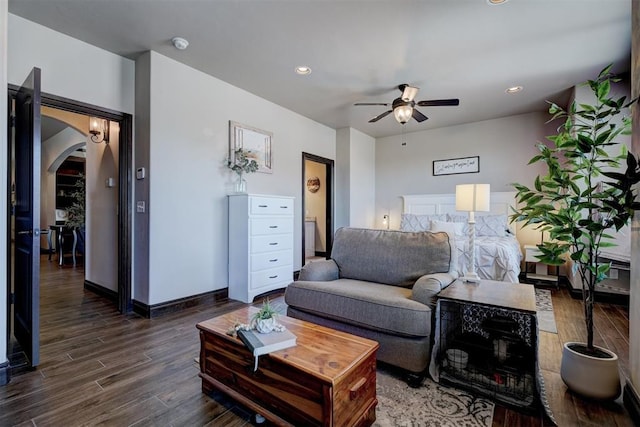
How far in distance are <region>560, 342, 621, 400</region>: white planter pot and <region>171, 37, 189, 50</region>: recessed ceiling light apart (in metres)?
3.96

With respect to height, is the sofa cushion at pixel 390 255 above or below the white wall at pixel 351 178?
below

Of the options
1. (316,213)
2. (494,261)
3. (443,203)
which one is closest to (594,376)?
(494,261)

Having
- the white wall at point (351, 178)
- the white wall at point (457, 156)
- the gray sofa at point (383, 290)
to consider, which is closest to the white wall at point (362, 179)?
Answer: the white wall at point (351, 178)

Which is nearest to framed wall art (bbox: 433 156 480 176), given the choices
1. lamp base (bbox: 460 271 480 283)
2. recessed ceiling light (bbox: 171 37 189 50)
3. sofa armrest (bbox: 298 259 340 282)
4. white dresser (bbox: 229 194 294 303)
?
white dresser (bbox: 229 194 294 303)

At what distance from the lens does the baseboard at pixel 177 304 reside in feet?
10.4

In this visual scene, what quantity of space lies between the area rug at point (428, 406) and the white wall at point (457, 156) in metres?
4.29

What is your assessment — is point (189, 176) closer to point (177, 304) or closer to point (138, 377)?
point (177, 304)

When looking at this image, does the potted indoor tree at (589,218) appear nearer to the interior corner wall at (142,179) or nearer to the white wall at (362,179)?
the interior corner wall at (142,179)

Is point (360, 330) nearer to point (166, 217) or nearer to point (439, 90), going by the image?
point (166, 217)

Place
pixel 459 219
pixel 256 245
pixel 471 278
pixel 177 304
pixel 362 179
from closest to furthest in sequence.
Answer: pixel 471 278
pixel 177 304
pixel 256 245
pixel 459 219
pixel 362 179

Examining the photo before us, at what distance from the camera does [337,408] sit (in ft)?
4.25

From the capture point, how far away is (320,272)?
2.72m

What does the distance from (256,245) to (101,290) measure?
84.7 inches

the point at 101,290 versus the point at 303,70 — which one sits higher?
the point at 303,70
